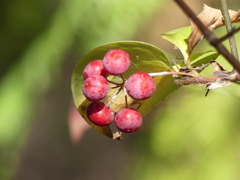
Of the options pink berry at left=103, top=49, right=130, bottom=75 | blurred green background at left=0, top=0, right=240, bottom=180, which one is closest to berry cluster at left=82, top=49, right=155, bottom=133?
pink berry at left=103, top=49, right=130, bottom=75

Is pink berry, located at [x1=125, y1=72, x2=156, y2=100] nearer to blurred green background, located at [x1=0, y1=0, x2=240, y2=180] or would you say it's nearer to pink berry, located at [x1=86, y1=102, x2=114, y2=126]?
pink berry, located at [x1=86, y1=102, x2=114, y2=126]

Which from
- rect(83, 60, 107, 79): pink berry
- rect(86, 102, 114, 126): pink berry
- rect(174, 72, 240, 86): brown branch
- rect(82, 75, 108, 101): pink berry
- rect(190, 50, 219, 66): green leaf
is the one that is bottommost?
rect(174, 72, 240, 86): brown branch

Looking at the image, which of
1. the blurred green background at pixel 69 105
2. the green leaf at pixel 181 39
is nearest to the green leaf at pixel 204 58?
the green leaf at pixel 181 39

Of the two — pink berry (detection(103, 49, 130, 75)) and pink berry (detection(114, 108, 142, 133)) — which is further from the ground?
pink berry (detection(103, 49, 130, 75))

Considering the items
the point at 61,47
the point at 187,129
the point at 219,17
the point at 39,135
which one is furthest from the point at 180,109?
the point at 39,135

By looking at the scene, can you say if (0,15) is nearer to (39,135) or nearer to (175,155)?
(39,135)

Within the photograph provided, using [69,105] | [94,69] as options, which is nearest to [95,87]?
[94,69]

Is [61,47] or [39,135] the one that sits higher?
[61,47]
